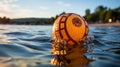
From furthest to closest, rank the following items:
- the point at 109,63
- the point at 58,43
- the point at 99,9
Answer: the point at 99,9 → the point at 58,43 → the point at 109,63

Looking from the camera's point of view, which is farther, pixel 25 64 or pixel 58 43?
pixel 58 43

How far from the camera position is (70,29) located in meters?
9.20

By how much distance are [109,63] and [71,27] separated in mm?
2007

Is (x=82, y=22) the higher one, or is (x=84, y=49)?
(x=82, y=22)

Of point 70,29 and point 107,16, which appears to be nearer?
point 70,29

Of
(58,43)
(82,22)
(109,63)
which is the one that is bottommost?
(109,63)

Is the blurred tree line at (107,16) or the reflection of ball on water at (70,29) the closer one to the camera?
the reflection of ball on water at (70,29)

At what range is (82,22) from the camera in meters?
9.58

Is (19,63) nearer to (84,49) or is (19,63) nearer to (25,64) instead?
(25,64)

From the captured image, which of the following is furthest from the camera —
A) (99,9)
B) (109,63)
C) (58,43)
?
(99,9)

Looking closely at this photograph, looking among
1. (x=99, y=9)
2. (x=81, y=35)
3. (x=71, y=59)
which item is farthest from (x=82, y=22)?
(x=99, y=9)

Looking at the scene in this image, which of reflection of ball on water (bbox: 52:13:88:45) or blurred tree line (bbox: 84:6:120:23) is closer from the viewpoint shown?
reflection of ball on water (bbox: 52:13:88:45)

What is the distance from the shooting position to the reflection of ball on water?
922 centimetres

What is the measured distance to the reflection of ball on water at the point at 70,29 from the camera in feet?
30.2
